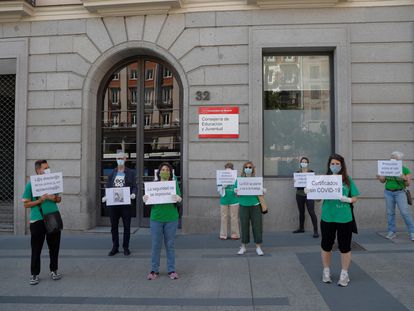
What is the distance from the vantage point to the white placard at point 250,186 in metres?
7.55

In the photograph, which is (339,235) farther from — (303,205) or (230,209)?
(230,209)

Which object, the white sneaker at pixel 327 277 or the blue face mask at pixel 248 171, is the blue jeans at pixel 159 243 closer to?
the blue face mask at pixel 248 171

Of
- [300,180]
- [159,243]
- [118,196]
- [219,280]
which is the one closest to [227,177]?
[300,180]

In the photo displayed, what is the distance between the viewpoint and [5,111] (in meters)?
11.5

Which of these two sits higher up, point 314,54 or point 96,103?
point 314,54

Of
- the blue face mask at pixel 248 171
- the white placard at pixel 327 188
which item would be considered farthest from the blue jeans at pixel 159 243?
the white placard at pixel 327 188

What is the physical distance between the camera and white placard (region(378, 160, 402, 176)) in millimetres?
8320

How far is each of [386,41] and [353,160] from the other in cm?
326

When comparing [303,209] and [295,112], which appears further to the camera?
[295,112]

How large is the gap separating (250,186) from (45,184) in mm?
3819

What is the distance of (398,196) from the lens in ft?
27.8

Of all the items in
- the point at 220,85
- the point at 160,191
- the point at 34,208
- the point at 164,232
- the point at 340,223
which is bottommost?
the point at 164,232

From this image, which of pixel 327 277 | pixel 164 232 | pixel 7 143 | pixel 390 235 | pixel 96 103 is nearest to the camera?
pixel 327 277

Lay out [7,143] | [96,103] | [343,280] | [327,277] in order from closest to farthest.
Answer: [343,280]
[327,277]
[96,103]
[7,143]
